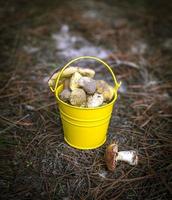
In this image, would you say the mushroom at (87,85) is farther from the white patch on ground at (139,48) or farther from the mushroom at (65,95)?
the white patch on ground at (139,48)

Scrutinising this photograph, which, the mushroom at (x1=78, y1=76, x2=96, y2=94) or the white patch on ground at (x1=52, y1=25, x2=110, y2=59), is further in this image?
the white patch on ground at (x1=52, y1=25, x2=110, y2=59)

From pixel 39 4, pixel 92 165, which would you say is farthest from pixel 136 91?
pixel 39 4

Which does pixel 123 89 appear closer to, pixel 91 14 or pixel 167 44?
pixel 167 44

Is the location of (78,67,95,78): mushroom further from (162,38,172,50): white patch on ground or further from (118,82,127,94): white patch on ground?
(162,38,172,50): white patch on ground

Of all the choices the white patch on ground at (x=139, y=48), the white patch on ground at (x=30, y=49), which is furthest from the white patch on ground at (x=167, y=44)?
the white patch on ground at (x=30, y=49)

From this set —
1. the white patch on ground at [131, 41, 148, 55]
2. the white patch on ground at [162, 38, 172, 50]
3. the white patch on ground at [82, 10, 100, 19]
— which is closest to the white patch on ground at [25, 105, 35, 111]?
the white patch on ground at [131, 41, 148, 55]
